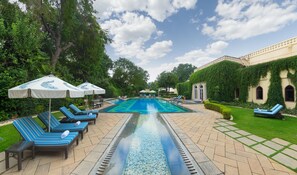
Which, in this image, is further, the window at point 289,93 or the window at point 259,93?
the window at point 259,93

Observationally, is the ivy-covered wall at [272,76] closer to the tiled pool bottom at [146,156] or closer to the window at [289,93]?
the window at [289,93]

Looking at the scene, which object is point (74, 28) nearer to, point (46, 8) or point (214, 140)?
point (46, 8)

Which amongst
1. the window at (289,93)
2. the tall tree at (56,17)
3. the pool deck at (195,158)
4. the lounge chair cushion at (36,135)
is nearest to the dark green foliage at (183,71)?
the window at (289,93)

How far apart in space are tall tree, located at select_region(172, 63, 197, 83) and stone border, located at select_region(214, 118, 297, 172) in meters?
58.3

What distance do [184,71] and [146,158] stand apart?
2543 inches

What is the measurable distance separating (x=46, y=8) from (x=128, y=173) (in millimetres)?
16163

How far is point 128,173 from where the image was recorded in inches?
Result: 126

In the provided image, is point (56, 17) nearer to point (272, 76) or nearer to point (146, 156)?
point (146, 156)

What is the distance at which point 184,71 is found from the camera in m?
65.6

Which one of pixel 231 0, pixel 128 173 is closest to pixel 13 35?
pixel 128 173

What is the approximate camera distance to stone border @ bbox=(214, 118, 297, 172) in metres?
3.65

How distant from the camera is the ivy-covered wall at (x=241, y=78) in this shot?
506 inches

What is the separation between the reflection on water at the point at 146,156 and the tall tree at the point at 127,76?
32.1 metres

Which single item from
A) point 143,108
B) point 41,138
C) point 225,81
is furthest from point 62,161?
point 225,81
